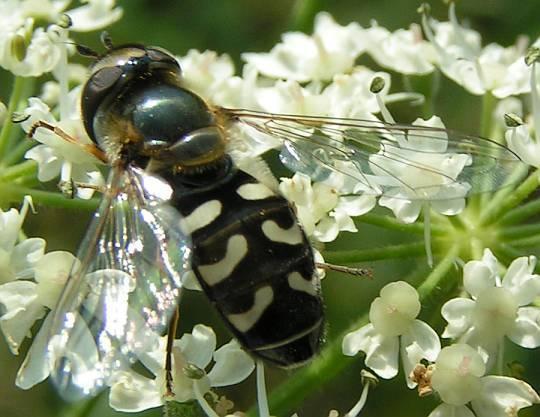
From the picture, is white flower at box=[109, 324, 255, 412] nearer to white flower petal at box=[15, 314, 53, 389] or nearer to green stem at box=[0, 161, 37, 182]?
white flower petal at box=[15, 314, 53, 389]

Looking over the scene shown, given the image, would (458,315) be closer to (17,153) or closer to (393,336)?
(393,336)

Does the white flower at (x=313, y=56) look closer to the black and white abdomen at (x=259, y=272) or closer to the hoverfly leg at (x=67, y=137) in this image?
the hoverfly leg at (x=67, y=137)

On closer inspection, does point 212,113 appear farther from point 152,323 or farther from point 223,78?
point 223,78

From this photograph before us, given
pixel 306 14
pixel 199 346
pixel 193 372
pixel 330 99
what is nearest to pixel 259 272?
pixel 193 372

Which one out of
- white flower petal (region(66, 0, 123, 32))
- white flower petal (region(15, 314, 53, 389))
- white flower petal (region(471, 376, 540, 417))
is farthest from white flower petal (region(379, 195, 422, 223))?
white flower petal (region(66, 0, 123, 32))

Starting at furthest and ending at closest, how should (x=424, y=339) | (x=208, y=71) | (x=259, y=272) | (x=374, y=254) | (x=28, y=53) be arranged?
1. (x=208, y=71)
2. (x=28, y=53)
3. (x=374, y=254)
4. (x=424, y=339)
5. (x=259, y=272)

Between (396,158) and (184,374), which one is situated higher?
(396,158)

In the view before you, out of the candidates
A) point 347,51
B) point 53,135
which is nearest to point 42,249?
Answer: point 53,135
